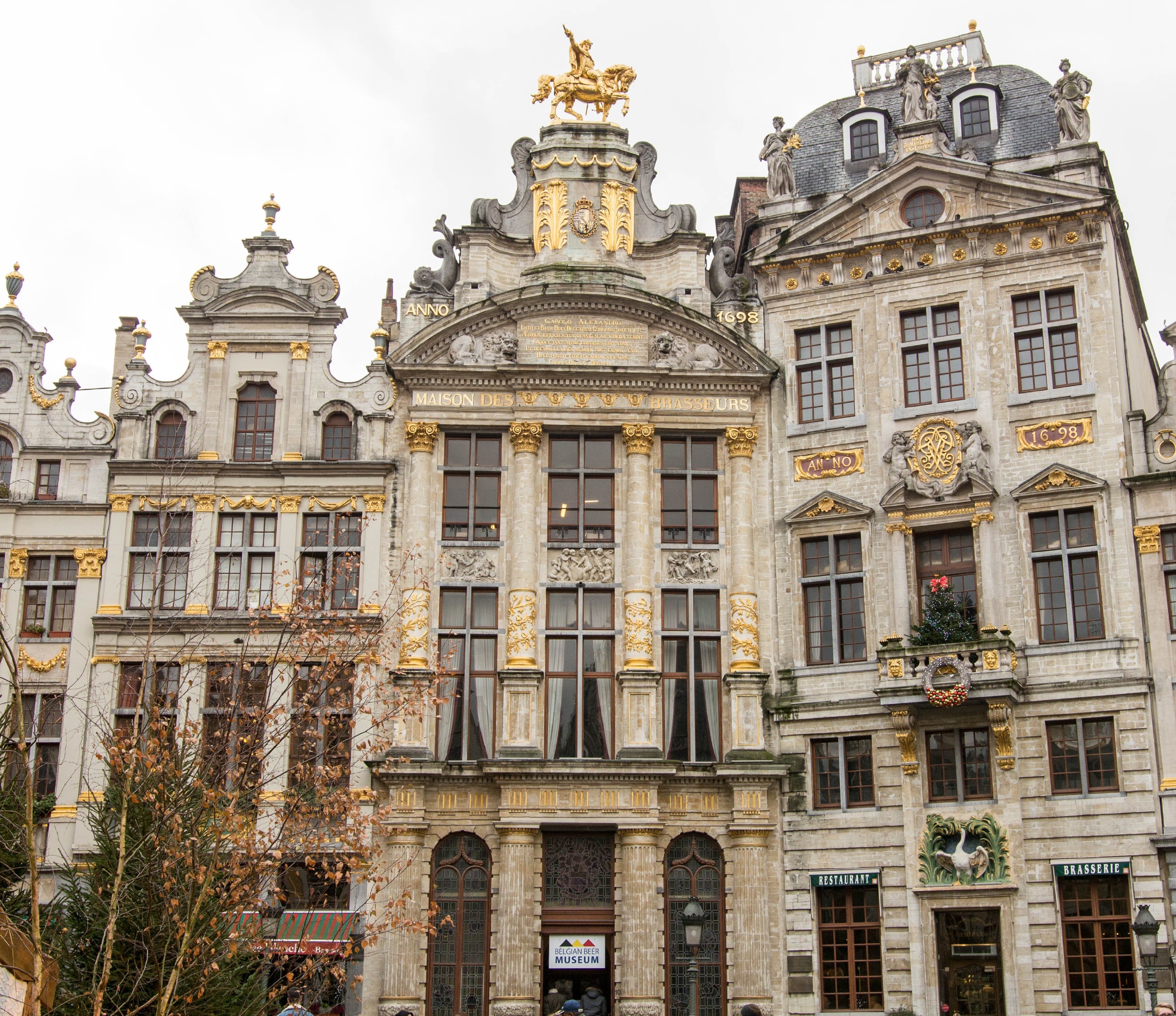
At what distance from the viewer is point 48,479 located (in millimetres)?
36469

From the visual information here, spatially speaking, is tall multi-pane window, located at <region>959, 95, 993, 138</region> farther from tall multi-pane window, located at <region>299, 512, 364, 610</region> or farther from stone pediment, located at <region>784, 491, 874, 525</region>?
tall multi-pane window, located at <region>299, 512, 364, 610</region>

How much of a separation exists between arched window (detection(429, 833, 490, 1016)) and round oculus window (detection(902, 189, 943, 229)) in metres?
17.7

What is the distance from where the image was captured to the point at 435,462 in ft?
120

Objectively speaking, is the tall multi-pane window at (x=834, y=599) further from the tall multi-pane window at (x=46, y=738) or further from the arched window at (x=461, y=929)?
the tall multi-pane window at (x=46, y=738)

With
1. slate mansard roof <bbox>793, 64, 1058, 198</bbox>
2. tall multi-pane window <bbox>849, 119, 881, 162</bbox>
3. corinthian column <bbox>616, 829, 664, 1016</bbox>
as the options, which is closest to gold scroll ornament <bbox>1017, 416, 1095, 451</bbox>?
slate mansard roof <bbox>793, 64, 1058, 198</bbox>

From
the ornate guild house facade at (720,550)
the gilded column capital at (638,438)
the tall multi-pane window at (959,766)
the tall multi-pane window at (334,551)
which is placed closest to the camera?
the ornate guild house facade at (720,550)

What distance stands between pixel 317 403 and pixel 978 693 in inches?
659

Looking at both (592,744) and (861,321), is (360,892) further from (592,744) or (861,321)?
(861,321)

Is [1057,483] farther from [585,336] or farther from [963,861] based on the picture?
[585,336]

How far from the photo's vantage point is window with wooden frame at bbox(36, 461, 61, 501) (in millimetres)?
36375

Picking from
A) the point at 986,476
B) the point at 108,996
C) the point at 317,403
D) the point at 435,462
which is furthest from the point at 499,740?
the point at 108,996

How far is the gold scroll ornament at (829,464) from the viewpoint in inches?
1401

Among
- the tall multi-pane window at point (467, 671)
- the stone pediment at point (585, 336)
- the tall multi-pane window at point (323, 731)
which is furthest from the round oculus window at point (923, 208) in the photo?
the tall multi-pane window at point (323, 731)

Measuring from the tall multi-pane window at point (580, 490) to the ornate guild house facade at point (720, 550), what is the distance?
0.38ft
